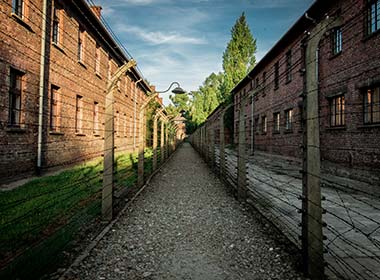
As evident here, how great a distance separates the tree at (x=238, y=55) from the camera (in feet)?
113

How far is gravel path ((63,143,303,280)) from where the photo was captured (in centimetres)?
286

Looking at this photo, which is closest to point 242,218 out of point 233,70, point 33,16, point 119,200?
point 119,200

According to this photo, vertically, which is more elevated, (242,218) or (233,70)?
(233,70)

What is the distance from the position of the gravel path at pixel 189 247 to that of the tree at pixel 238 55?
99.0 feet

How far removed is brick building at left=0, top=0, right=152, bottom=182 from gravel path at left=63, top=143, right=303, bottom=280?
7.29 ft

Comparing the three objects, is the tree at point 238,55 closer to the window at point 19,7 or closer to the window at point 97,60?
the window at point 97,60

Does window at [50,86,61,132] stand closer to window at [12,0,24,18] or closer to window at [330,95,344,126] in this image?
window at [12,0,24,18]

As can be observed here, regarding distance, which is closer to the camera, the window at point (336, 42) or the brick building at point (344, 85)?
the brick building at point (344, 85)

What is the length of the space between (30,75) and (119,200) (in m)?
5.73

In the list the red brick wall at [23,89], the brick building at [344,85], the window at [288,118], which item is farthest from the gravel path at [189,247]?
the window at [288,118]

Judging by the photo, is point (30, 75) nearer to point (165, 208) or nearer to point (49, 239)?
point (165, 208)

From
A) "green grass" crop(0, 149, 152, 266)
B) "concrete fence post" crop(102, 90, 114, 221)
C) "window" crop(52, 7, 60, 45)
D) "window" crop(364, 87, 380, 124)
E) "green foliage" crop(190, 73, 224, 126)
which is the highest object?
"green foliage" crop(190, 73, 224, 126)

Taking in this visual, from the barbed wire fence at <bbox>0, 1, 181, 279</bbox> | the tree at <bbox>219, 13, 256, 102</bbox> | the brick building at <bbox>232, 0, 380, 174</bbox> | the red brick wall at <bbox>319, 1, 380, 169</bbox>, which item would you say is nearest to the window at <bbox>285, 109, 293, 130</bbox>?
the brick building at <bbox>232, 0, 380, 174</bbox>

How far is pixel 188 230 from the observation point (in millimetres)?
4238
